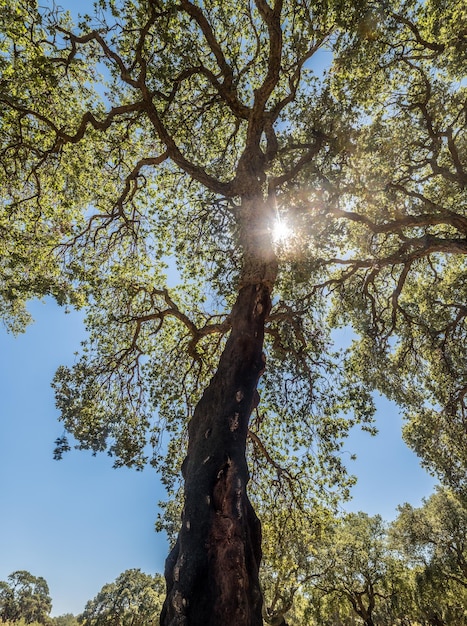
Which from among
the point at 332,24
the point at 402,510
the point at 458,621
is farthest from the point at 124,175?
the point at 458,621

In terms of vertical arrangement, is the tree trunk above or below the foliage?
above

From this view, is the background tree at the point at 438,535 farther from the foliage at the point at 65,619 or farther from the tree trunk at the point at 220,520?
the foliage at the point at 65,619

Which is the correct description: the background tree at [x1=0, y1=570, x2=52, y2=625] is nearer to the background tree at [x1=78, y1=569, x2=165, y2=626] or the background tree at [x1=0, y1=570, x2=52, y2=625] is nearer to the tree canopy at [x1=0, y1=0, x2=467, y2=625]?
the background tree at [x1=78, y1=569, x2=165, y2=626]

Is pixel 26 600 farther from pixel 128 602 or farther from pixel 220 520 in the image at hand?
pixel 220 520

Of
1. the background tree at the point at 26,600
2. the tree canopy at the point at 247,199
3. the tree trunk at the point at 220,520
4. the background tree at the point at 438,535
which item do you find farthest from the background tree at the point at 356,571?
the background tree at the point at 26,600

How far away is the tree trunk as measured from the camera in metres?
3.24

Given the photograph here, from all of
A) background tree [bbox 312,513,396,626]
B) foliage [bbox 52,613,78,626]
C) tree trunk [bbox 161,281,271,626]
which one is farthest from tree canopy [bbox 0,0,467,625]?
foliage [bbox 52,613,78,626]

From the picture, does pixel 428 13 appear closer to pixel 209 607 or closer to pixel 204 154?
pixel 204 154

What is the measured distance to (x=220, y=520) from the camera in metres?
3.79

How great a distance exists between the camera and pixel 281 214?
371 inches

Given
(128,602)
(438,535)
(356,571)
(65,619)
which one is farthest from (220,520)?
(65,619)

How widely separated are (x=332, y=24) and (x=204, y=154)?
185 inches

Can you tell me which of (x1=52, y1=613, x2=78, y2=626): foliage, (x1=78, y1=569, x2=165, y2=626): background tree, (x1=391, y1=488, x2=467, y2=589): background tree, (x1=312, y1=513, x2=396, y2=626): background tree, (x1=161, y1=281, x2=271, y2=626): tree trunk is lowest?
(x1=52, y1=613, x2=78, y2=626): foliage

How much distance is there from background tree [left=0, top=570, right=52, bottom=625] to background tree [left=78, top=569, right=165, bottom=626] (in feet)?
41.1
